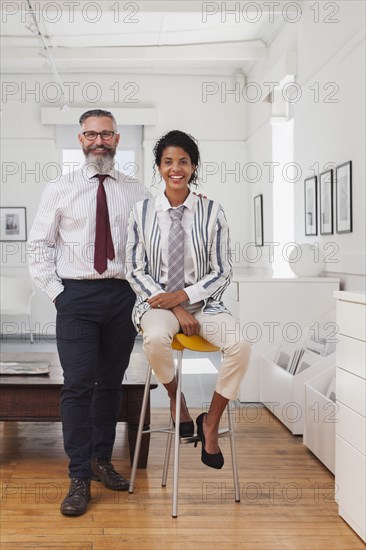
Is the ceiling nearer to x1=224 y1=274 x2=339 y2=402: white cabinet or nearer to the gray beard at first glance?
x1=224 y1=274 x2=339 y2=402: white cabinet

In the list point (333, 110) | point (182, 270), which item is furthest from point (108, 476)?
point (333, 110)

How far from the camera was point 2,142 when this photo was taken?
9.86 meters

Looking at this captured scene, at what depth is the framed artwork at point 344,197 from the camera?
17.0 feet

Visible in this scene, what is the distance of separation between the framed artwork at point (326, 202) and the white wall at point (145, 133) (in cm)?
396

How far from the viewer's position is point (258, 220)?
8.96m

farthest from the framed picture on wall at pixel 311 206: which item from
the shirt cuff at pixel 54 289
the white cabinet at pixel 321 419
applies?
the shirt cuff at pixel 54 289

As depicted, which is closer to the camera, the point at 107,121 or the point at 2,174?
the point at 107,121

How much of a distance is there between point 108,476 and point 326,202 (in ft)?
10.5

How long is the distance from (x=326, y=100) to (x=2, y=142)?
5.37 meters

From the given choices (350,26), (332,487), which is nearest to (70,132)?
(350,26)

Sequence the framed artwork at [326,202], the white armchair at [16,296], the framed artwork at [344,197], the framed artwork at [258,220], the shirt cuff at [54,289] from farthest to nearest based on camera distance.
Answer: the white armchair at [16,296] < the framed artwork at [258,220] < the framed artwork at [326,202] < the framed artwork at [344,197] < the shirt cuff at [54,289]

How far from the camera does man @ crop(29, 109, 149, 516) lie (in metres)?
3.21

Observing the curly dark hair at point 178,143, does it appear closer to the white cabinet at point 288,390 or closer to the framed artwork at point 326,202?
the white cabinet at point 288,390

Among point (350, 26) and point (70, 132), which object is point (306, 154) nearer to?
point (350, 26)
